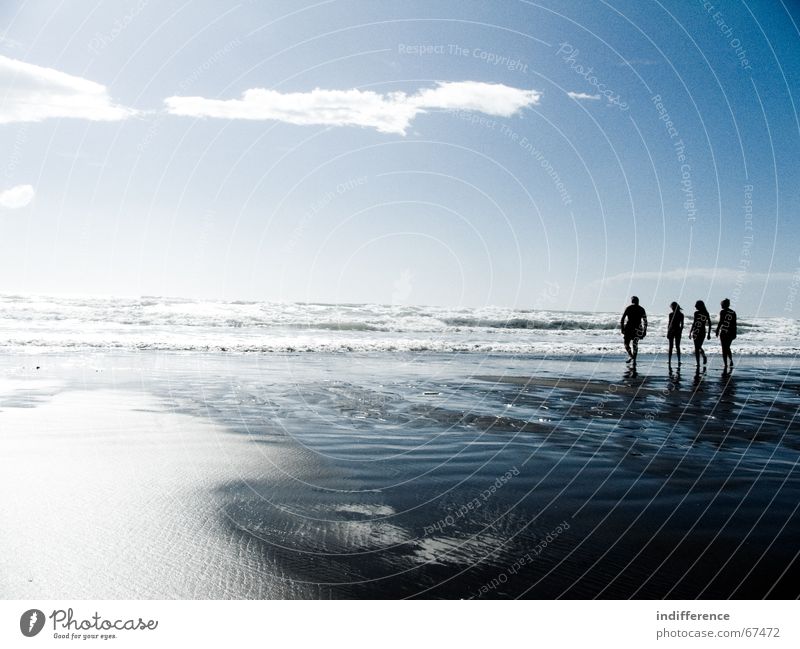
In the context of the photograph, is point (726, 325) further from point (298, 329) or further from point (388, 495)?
point (298, 329)

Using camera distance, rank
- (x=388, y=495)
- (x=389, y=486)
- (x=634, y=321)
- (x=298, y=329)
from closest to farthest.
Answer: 1. (x=388, y=495)
2. (x=389, y=486)
3. (x=634, y=321)
4. (x=298, y=329)

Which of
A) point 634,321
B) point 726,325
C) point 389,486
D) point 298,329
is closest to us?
point 389,486

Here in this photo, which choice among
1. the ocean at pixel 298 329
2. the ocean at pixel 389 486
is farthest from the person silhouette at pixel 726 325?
the ocean at pixel 298 329

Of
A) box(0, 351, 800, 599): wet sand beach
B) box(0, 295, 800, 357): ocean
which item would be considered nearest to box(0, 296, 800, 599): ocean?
box(0, 351, 800, 599): wet sand beach

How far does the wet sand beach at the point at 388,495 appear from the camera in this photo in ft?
12.6

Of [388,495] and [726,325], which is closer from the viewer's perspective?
[388,495]

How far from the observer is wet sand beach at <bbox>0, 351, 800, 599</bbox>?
3852mm

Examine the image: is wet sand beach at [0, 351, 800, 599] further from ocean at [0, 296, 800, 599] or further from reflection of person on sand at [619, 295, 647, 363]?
reflection of person on sand at [619, 295, 647, 363]

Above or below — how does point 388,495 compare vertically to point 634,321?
below

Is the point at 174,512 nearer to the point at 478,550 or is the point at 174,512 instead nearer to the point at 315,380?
the point at 478,550

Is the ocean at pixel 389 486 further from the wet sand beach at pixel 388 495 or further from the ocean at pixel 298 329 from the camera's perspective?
the ocean at pixel 298 329

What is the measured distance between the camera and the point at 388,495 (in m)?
5.57

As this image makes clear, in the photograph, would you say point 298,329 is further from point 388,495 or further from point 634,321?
point 388,495

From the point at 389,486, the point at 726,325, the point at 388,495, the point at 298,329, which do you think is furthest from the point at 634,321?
the point at 298,329
